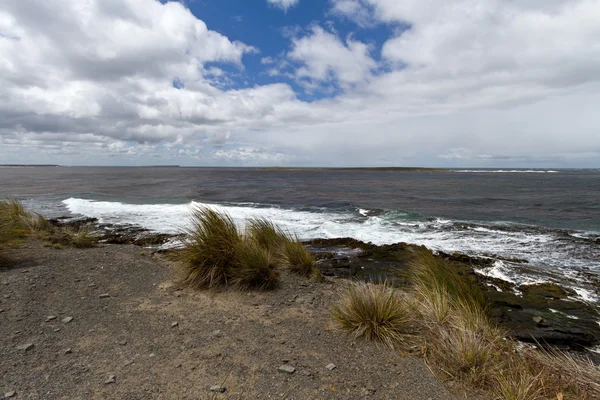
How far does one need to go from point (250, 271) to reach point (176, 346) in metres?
2.31

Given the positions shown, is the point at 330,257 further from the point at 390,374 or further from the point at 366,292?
the point at 390,374

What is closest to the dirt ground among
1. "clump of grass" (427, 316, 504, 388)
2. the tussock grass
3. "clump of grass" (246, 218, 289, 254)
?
"clump of grass" (427, 316, 504, 388)

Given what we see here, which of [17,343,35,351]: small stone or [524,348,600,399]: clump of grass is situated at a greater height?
[17,343,35,351]: small stone

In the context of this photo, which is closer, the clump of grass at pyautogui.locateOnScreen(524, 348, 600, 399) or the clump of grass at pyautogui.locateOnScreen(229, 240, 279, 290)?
the clump of grass at pyautogui.locateOnScreen(524, 348, 600, 399)

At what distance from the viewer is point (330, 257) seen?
456 inches

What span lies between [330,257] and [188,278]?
6310 millimetres

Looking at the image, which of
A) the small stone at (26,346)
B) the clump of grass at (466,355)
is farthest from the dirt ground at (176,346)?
the clump of grass at (466,355)

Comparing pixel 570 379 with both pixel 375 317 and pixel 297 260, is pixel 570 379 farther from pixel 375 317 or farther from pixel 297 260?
pixel 297 260

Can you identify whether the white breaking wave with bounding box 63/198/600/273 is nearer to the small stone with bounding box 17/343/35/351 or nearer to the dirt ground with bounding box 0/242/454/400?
the dirt ground with bounding box 0/242/454/400

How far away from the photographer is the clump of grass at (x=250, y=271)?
20.4 feet

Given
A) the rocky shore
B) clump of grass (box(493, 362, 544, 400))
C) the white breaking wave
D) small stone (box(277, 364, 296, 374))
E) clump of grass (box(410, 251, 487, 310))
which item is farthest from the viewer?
the white breaking wave

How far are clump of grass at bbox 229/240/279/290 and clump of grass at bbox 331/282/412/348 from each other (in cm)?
188

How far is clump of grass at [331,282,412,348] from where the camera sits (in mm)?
4432

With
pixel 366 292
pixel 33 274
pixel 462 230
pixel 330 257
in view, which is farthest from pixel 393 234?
pixel 33 274
